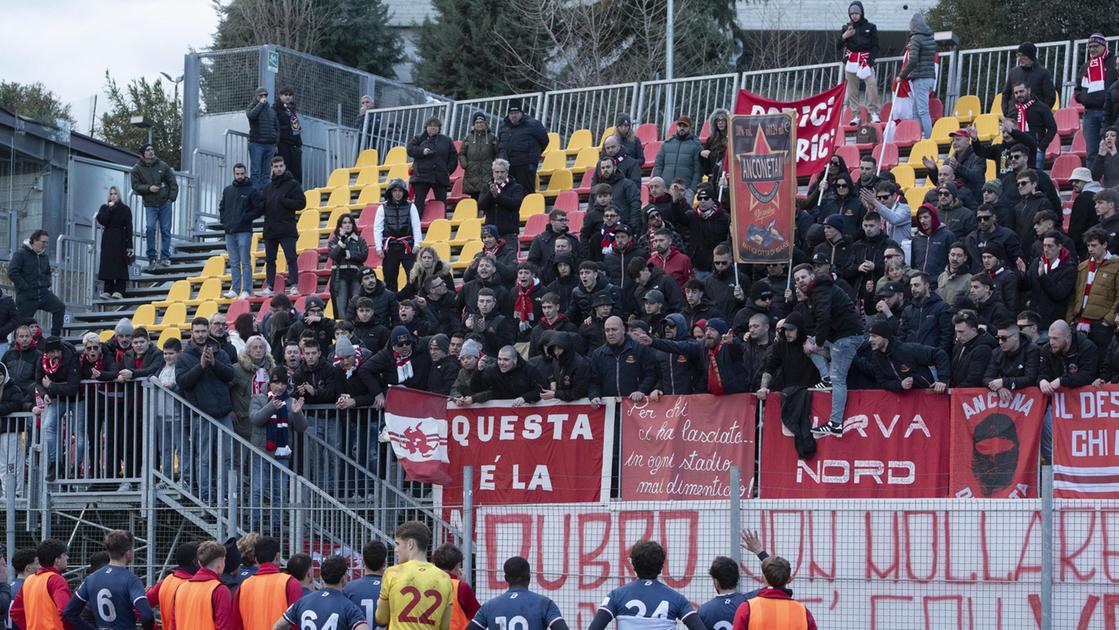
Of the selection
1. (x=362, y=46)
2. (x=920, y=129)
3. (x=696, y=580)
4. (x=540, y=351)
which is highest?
(x=362, y=46)

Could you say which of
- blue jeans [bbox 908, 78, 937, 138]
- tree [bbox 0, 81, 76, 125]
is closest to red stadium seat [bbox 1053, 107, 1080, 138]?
blue jeans [bbox 908, 78, 937, 138]

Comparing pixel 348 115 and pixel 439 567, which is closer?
pixel 439 567

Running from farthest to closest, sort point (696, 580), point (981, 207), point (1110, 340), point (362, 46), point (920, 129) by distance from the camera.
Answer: point (362, 46), point (920, 129), point (981, 207), point (1110, 340), point (696, 580)

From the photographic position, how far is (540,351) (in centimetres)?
1695

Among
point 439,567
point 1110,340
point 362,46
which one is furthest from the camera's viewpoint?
point 362,46

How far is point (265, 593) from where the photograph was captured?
12281 mm

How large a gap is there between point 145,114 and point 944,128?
101ft

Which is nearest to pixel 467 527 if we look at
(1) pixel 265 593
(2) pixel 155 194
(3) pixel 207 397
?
(1) pixel 265 593

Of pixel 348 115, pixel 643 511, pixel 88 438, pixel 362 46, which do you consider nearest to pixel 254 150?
pixel 348 115

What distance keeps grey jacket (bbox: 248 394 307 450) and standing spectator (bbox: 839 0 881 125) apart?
9.59 meters

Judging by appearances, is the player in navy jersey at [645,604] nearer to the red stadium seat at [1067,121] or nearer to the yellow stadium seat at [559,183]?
the red stadium seat at [1067,121]

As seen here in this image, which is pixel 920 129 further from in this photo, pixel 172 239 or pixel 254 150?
pixel 172 239

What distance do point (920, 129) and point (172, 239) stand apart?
38.8ft

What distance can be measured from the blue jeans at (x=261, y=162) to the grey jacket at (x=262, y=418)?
8.35 m
